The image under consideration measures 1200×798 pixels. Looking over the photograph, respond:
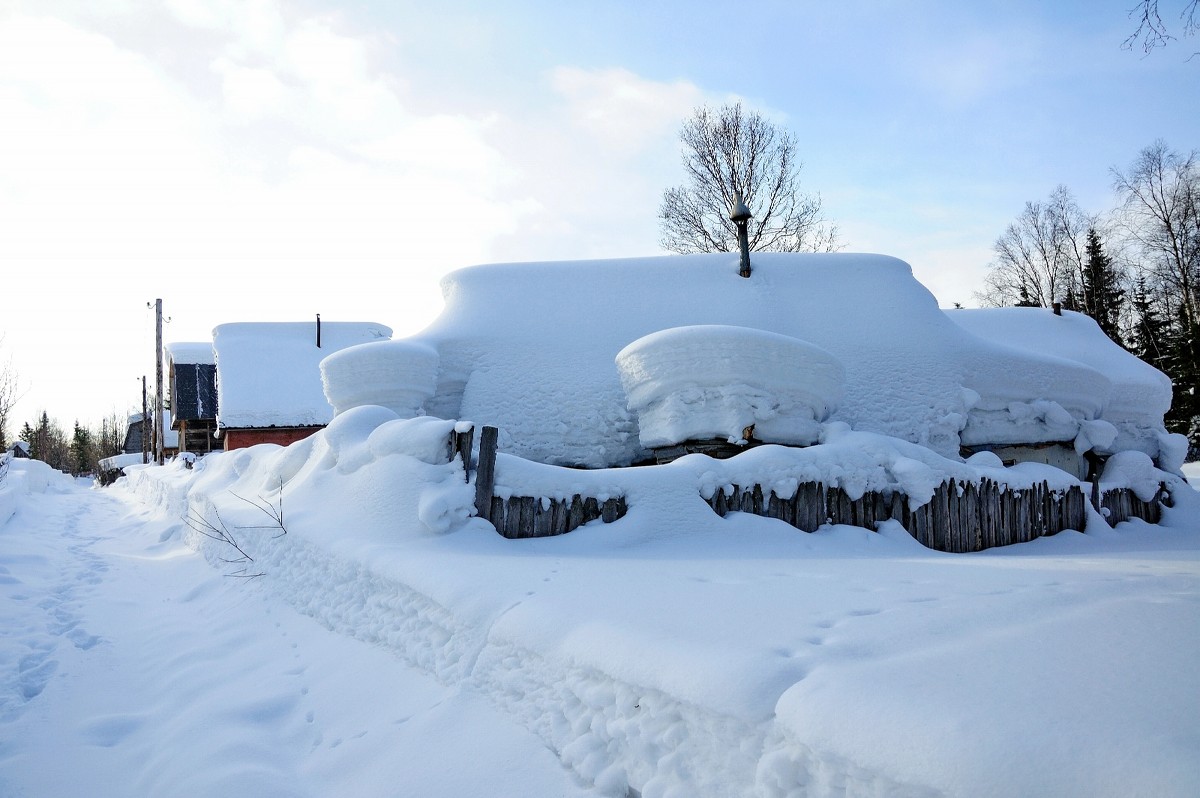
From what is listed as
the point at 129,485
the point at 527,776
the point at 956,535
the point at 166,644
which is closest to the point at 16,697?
the point at 166,644

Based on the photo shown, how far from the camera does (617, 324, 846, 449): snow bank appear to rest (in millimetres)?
6746

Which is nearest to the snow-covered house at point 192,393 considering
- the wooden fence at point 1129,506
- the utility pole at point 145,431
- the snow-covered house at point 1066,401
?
the utility pole at point 145,431

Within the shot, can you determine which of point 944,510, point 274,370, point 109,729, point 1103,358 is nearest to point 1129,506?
point 1103,358

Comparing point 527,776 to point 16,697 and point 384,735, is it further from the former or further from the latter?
point 16,697

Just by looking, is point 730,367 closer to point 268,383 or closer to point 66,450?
point 268,383

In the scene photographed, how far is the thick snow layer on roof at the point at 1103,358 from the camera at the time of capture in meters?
9.71

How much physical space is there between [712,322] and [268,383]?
58.0 feet

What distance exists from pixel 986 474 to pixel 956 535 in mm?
723

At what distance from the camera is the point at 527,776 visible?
8.27 feet

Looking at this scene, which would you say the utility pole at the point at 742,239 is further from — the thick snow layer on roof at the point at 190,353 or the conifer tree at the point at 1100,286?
the thick snow layer on roof at the point at 190,353

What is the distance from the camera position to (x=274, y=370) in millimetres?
22266

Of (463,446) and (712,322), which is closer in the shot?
(463,446)

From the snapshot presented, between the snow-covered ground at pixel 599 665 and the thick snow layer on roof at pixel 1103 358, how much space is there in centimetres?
485

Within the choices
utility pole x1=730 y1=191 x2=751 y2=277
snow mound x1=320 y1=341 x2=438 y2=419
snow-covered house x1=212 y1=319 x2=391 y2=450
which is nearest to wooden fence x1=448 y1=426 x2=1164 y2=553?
snow mound x1=320 y1=341 x2=438 y2=419
